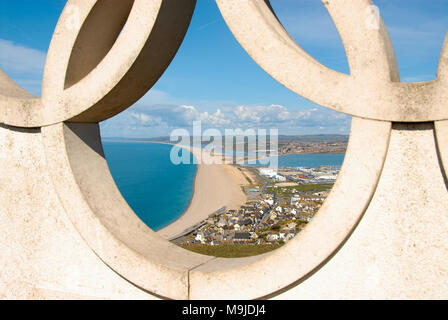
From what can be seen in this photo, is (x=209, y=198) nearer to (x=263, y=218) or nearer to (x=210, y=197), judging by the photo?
(x=210, y=197)

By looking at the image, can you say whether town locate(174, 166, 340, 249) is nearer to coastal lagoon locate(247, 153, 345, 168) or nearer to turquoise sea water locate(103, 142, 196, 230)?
turquoise sea water locate(103, 142, 196, 230)

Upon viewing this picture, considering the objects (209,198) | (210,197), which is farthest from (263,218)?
(210,197)

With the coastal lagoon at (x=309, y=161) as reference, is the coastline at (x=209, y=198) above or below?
below

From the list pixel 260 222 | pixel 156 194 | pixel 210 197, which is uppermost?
pixel 156 194

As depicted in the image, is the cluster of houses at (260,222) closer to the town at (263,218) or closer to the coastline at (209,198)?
the town at (263,218)

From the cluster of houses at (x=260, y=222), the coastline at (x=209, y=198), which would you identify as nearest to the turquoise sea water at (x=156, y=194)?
the coastline at (x=209, y=198)

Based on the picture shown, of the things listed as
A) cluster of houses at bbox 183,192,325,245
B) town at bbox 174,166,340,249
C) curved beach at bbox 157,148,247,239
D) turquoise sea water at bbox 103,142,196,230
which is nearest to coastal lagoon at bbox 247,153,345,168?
curved beach at bbox 157,148,247,239
